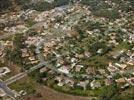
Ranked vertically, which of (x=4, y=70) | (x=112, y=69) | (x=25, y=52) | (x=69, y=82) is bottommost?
(x=112, y=69)

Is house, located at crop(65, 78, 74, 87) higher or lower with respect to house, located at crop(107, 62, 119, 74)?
higher

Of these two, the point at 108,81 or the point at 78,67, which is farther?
the point at 78,67

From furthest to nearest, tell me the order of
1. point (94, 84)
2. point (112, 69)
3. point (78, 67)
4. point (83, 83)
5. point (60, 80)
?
point (78, 67), point (112, 69), point (60, 80), point (83, 83), point (94, 84)

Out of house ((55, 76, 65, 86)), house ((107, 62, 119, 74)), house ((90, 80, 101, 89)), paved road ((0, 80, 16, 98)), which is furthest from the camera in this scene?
house ((107, 62, 119, 74))

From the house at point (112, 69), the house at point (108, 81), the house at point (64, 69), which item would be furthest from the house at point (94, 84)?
the house at point (64, 69)

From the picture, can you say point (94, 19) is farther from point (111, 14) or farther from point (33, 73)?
point (33, 73)

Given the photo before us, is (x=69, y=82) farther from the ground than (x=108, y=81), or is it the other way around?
(x=69, y=82)

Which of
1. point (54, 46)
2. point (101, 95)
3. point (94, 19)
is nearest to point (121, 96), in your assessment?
point (101, 95)

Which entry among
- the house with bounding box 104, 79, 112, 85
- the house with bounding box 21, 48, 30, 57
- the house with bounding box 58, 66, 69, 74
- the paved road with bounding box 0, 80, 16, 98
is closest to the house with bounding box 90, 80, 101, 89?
the house with bounding box 104, 79, 112, 85

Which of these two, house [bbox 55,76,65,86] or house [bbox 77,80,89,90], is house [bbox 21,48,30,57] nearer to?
house [bbox 55,76,65,86]

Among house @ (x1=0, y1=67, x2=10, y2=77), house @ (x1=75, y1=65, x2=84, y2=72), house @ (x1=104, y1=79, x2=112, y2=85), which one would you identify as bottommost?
house @ (x1=104, y1=79, x2=112, y2=85)

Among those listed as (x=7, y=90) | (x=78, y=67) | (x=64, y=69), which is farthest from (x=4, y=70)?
(x=78, y=67)

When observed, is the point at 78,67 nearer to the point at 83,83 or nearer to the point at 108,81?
the point at 83,83
